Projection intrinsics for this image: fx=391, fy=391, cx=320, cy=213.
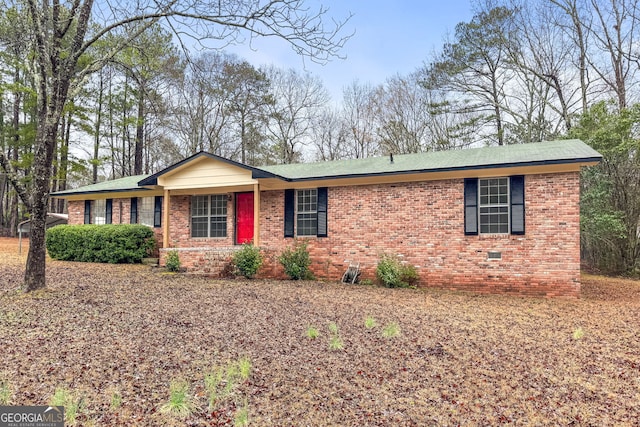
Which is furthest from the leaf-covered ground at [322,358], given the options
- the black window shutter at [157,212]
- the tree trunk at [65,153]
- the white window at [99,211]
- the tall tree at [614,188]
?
the tree trunk at [65,153]

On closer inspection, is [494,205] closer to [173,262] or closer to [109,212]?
[173,262]

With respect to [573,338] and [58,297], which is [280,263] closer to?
[58,297]

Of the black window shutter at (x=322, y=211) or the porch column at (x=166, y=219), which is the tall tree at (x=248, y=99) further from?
the black window shutter at (x=322, y=211)

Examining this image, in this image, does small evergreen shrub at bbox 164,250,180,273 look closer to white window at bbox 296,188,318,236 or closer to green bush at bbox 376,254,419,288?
white window at bbox 296,188,318,236

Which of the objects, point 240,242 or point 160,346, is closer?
point 160,346

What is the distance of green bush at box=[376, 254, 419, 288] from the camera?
9.96 m

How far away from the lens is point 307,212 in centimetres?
1151

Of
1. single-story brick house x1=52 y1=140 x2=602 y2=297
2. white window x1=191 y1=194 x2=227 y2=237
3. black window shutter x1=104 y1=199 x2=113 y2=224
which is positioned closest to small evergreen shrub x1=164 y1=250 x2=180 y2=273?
single-story brick house x1=52 y1=140 x2=602 y2=297

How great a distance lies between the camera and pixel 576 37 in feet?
57.5

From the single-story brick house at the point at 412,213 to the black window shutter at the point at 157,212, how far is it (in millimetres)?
915

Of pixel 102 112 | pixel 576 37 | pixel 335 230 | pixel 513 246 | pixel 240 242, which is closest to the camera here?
pixel 513 246

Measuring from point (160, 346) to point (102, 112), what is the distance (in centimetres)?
2557

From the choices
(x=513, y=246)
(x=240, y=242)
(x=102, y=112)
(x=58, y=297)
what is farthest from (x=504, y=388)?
(x=102, y=112)

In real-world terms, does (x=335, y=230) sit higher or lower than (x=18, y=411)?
higher
